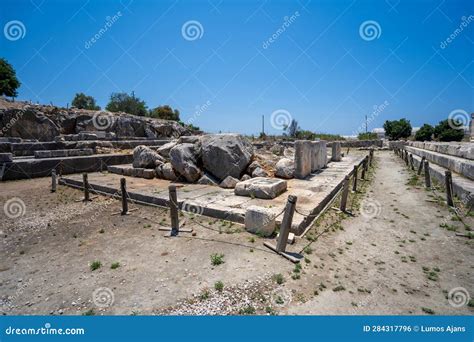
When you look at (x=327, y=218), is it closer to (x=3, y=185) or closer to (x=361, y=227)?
(x=361, y=227)

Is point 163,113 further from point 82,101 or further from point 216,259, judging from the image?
point 216,259

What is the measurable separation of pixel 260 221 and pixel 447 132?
50.6 m

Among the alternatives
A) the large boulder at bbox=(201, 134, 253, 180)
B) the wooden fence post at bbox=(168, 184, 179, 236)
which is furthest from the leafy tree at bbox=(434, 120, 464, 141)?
the wooden fence post at bbox=(168, 184, 179, 236)

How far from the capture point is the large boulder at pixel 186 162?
9.86 metres

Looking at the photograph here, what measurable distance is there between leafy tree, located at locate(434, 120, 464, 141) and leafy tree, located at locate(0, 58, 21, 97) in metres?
64.6

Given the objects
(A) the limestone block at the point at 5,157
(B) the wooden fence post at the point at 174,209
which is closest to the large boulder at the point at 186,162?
(B) the wooden fence post at the point at 174,209

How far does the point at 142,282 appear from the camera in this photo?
12.8 feet

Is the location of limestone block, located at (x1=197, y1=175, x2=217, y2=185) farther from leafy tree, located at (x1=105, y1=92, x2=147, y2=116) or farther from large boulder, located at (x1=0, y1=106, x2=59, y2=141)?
leafy tree, located at (x1=105, y1=92, x2=147, y2=116)

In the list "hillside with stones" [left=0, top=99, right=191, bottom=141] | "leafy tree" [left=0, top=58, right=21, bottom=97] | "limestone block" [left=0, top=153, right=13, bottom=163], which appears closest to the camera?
"limestone block" [left=0, top=153, right=13, bottom=163]

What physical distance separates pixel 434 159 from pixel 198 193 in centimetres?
1359

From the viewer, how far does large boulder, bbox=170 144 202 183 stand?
9.86m

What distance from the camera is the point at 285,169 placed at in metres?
10.5

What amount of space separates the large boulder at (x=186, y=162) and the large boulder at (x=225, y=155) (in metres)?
0.44

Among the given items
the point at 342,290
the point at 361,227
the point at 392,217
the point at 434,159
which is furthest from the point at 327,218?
the point at 434,159
